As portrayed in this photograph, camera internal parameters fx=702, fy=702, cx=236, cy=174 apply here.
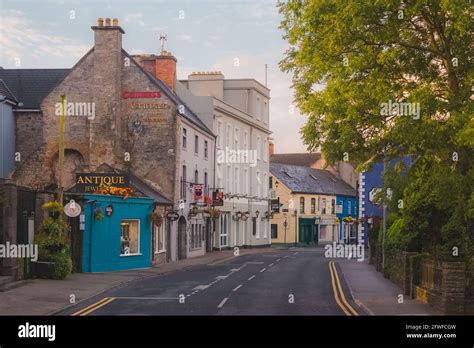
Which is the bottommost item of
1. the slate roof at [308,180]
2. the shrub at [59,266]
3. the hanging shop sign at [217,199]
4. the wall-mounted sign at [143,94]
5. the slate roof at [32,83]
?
the shrub at [59,266]

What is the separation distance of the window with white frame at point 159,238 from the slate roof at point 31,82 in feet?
38.8

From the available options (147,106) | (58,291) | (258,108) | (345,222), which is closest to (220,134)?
(258,108)

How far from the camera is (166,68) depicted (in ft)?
168

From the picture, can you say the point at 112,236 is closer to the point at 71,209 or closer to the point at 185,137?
the point at 71,209

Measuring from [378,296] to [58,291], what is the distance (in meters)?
11.4

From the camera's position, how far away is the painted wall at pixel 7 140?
142 ft

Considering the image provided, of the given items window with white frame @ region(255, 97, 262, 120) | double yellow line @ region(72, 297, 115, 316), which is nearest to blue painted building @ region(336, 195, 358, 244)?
window with white frame @ region(255, 97, 262, 120)

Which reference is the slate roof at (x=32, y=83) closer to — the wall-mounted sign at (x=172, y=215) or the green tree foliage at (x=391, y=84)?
the wall-mounted sign at (x=172, y=215)

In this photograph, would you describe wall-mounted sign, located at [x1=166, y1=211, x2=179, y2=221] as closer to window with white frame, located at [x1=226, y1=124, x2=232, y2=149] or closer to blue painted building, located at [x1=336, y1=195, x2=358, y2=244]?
window with white frame, located at [x1=226, y1=124, x2=232, y2=149]

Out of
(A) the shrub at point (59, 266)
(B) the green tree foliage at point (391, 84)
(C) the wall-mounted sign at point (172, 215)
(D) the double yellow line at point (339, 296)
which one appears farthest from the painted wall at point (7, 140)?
(B) the green tree foliage at point (391, 84)

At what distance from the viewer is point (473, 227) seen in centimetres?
2336

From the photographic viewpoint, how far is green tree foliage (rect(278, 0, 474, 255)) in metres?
20.0
